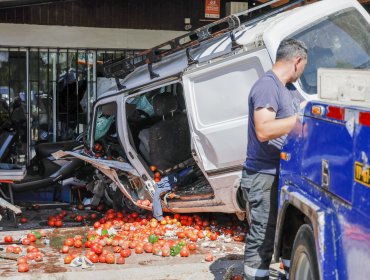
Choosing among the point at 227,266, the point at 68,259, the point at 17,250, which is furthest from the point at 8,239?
the point at 227,266

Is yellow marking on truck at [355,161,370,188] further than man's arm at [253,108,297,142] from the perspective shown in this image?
No

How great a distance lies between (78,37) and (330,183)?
8936mm

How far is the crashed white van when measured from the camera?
262 inches

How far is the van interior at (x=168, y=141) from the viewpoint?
8438 mm

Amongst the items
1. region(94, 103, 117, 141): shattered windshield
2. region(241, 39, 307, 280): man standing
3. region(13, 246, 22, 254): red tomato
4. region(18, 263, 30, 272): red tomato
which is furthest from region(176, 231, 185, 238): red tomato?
region(241, 39, 307, 280): man standing

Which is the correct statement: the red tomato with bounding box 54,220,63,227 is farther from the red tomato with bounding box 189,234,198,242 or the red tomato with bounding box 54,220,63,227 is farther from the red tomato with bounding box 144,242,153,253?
the red tomato with bounding box 189,234,198,242

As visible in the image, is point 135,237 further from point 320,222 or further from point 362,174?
point 362,174

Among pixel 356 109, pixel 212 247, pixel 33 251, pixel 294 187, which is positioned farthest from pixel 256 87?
pixel 33 251

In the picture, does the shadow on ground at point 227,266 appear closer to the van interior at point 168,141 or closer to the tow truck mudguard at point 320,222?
the van interior at point 168,141

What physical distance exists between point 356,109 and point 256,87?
1803 mm

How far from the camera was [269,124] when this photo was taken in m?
5.05

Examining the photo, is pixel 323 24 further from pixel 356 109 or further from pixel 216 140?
pixel 356 109

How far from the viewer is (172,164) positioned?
8578 millimetres

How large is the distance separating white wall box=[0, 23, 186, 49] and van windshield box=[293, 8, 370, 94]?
5.96 meters
